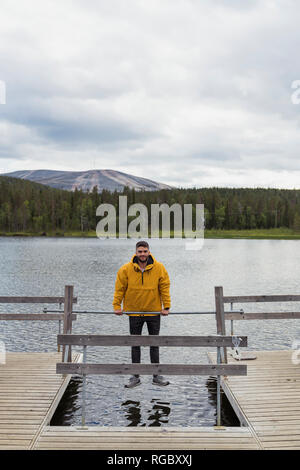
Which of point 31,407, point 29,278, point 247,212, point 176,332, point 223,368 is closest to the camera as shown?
point 223,368

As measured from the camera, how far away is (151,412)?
957 centimetres

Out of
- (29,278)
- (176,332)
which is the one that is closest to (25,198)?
(29,278)

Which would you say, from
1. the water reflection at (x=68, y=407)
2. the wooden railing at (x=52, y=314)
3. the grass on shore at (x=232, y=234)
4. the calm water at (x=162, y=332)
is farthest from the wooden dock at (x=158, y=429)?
the grass on shore at (x=232, y=234)

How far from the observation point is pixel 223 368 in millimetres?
6910

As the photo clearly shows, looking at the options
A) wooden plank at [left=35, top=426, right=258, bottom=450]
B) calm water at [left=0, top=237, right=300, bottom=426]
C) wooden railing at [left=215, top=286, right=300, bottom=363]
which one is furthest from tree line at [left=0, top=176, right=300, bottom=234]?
wooden plank at [left=35, top=426, right=258, bottom=450]

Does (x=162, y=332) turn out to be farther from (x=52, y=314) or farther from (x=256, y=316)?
(x=52, y=314)

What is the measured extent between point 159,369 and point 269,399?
2.79 metres

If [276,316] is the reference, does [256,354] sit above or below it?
below

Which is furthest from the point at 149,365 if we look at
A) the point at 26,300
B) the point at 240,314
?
the point at 26,300

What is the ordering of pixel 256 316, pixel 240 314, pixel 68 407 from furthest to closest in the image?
pixel 256 316 → pixel 240 314 → pixel 68 407

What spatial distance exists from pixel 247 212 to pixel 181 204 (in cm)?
2747

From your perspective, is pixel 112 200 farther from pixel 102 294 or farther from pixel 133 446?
pixel 133 446

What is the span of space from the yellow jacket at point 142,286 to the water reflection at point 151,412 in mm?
2293

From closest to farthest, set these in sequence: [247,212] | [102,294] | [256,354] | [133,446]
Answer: [133,446] → [256,354] → [102,294] → [247,212]
